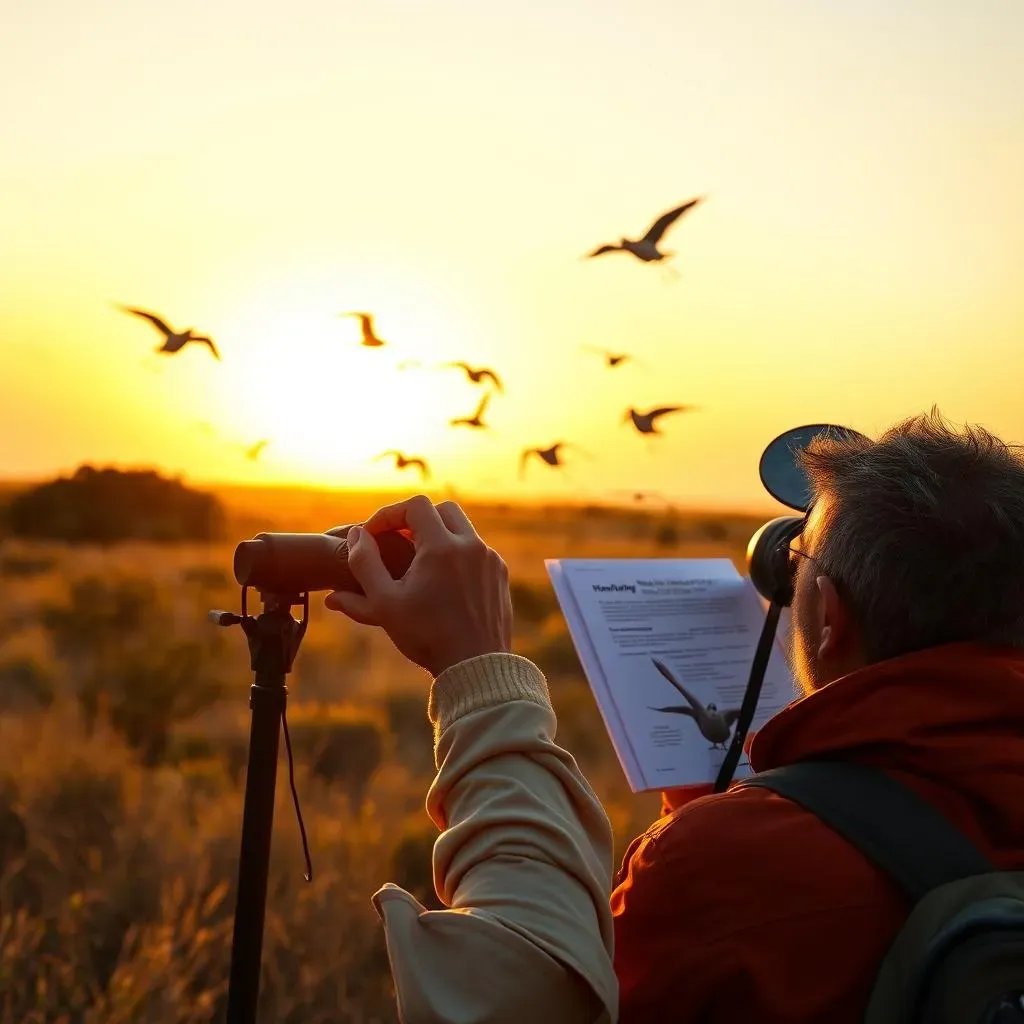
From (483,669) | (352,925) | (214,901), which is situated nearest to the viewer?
(483,669)

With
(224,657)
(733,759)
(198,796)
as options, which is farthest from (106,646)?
(733,759)

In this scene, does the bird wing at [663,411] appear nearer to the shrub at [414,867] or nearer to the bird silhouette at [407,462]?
the bird silhouette at [407,462]

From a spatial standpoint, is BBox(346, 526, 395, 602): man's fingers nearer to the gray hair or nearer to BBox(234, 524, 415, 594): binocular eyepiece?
BBox(234, 524, 415, 594): binocular eyepiece

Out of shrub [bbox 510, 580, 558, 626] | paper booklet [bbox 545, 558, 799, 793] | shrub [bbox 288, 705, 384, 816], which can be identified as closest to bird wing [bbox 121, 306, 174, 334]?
paper booklet [bbox 545, 558, 799, 793]

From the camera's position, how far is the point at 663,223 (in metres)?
3.54

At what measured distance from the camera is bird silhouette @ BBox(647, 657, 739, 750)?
231 centimetres

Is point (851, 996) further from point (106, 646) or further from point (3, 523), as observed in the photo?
point (3, 523)

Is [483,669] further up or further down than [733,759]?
further up

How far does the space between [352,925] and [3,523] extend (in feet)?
61.1

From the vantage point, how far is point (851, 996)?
117cm

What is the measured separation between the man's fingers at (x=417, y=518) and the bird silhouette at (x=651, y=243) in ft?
6.82

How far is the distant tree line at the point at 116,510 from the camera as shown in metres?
21.1

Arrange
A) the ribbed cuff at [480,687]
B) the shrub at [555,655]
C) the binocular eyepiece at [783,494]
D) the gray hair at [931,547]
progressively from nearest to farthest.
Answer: the ribbed cuff at [480,687] → the gray hair at [931,547] → the binocular eyepiece at [783,494] → the shrub at [555,655]

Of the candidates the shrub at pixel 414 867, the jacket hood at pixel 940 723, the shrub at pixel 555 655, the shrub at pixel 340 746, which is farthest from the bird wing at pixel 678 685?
the shrub at pixel 555 655
